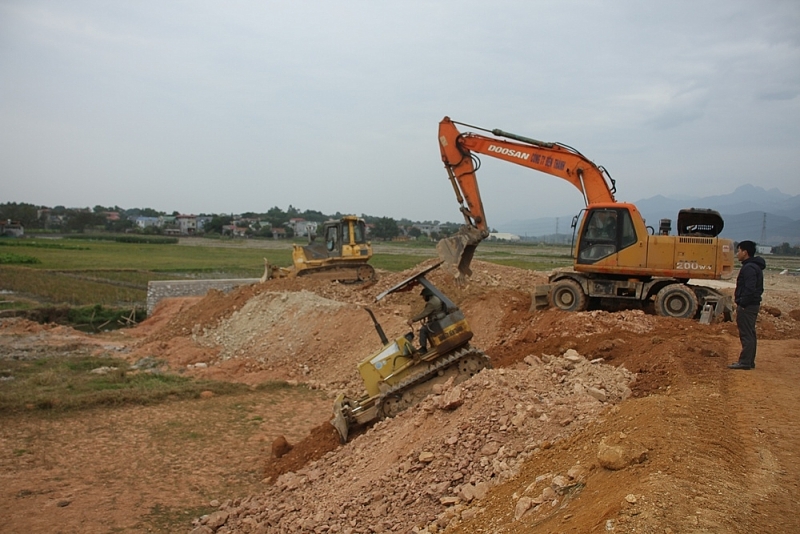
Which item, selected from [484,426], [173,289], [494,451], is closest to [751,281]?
[484,426]

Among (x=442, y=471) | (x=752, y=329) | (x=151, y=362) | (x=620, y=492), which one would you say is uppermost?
(x=752, y=329)

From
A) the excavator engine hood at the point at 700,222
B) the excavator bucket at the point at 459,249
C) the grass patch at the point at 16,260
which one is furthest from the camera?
the grass patch at the point at 16,260

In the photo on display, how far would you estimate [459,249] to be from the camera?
12.9 meters

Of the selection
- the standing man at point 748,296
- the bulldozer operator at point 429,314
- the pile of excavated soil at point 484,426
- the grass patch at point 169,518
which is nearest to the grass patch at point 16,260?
the pile of excavated soil at point 484,426

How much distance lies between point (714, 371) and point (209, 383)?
10175 mm

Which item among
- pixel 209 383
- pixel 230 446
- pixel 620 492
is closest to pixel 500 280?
pixel 209 383

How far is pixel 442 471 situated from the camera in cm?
613

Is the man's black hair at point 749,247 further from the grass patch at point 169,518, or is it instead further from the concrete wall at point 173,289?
the concrete wall at point 173,289

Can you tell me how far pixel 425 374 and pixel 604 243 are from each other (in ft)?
18.6

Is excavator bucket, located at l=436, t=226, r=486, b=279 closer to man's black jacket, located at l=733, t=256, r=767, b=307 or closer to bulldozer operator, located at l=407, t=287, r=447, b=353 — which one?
bulldozer operator, located at l=407, t=287, r=447, b=353

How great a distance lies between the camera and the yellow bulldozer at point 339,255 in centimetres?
2312

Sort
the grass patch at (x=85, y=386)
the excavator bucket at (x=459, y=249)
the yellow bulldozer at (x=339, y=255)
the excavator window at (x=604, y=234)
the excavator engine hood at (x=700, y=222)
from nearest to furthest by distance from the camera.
A: the grass patch at (x=85, y=386), the excavator window at (x=604, y=234), the excavator bucket at (x=459, y=249), the excavator engine hood at (x=700, y=222), the yellow bulldozer at (x=339, y=255)

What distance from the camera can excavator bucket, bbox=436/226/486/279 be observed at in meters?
12.8

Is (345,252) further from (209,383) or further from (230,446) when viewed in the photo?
(230,446)
